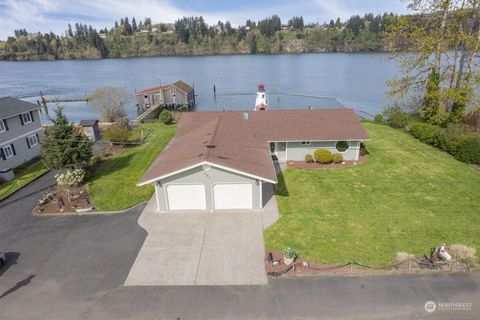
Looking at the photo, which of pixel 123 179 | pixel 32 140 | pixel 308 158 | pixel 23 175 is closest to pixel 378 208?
pixel 308 158

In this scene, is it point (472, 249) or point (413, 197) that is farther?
point (413, 197)

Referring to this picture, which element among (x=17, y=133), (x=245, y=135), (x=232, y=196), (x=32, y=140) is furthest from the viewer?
(x=32, y=140)

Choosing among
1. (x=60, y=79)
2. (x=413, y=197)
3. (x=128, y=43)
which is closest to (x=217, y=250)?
(x=413, y=197)

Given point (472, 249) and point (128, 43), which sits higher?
point (128, 43)

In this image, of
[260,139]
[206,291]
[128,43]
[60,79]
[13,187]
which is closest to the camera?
[206,291]

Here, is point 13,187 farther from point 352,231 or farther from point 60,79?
point 60,79

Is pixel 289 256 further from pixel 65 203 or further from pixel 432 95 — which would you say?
pixel 432 95

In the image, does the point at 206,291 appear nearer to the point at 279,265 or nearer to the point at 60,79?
the point at 279,265

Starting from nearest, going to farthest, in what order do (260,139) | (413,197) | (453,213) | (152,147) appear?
(453,213) → (413,197) → (260,139) → (152,147)
